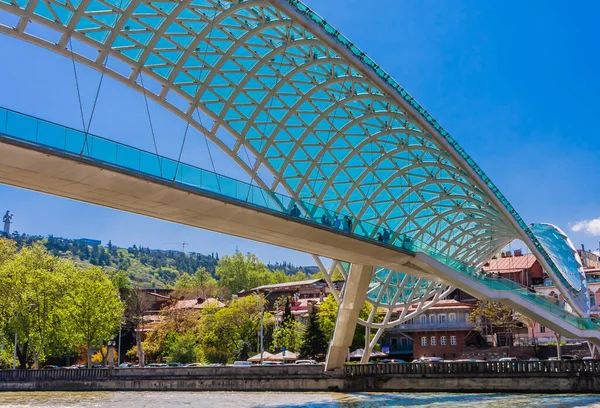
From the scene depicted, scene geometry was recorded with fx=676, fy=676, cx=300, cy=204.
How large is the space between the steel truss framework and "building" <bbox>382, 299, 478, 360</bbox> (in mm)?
28343

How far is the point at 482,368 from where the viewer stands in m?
49.2

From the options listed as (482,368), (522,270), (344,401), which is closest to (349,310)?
(344,401)

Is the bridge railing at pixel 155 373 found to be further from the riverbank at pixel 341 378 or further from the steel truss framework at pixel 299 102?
the steel truss framework at pixel 299 102

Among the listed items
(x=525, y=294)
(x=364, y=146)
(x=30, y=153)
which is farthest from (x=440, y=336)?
(x=30, y=153)

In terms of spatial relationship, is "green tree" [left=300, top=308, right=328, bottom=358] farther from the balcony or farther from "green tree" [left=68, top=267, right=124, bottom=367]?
"green tree" [left=68, top=267, right=124, bottom=367]

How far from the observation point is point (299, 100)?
44.9 metres

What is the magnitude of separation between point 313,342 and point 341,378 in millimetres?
29368

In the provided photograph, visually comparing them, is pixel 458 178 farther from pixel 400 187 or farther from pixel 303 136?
pixel 303 136

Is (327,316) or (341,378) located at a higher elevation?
(327,316)

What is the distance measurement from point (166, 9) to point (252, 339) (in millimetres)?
64840

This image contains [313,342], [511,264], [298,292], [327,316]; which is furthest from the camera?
[298,292]

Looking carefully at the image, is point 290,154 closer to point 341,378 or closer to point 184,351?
point 341,378

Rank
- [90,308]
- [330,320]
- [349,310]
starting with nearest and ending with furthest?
[349,310]
[90,308]
[330,320]

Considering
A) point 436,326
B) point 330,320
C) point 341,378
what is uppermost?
point 330,320
